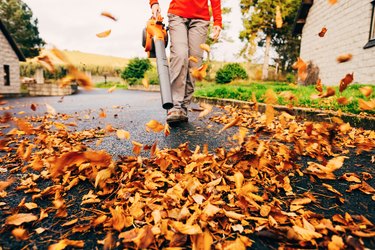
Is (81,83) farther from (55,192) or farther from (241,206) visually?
(241,206)

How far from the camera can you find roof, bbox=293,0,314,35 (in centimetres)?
1201

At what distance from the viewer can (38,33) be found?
1313 inches

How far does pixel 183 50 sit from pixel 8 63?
59.6 feet

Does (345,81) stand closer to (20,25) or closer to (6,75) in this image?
(6,75)

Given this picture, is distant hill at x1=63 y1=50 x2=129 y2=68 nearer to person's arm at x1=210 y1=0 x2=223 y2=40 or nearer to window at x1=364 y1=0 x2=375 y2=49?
window at x1=364 y1=0 x2=375 y2=49

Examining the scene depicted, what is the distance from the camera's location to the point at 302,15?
41.7 feet

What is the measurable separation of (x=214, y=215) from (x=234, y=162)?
70 cm

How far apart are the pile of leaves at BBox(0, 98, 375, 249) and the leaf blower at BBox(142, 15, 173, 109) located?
2.83 feet

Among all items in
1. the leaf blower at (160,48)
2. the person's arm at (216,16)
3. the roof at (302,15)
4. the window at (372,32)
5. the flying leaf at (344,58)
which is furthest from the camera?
the roof at (302,15)

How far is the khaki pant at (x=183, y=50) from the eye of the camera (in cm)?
313

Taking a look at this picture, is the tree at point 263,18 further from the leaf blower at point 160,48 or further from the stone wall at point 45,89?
the leaf blower at point 160,48

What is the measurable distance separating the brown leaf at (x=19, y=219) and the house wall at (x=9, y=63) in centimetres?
1802

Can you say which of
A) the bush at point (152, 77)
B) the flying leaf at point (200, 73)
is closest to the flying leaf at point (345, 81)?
the flying leaf at point (200, 73)

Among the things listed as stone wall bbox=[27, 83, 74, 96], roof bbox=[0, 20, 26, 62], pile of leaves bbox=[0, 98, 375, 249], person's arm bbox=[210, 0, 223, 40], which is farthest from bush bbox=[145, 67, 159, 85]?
pile of leaves bbox=[0, 98, 375, 249]
